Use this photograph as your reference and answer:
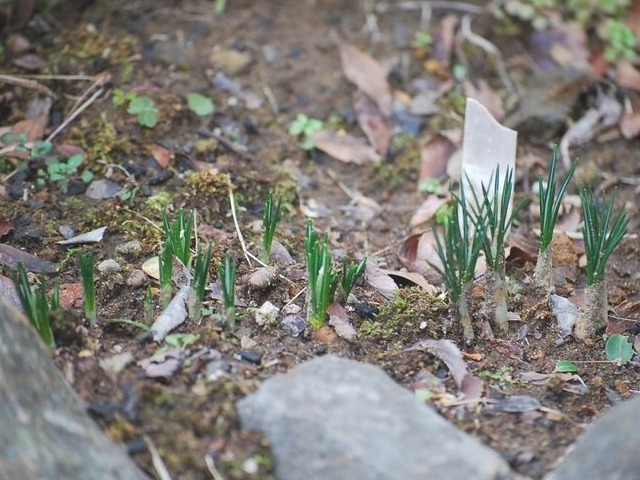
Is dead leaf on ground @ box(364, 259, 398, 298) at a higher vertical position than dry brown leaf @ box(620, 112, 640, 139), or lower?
lower

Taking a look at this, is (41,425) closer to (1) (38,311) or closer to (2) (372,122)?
(1) (38,311)

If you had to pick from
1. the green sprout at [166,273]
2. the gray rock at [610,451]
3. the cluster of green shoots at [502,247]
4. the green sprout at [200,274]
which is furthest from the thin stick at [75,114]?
the gray rock at [610,451]

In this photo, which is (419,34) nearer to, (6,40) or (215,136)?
(215,136)

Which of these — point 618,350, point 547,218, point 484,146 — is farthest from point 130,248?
point 618,350

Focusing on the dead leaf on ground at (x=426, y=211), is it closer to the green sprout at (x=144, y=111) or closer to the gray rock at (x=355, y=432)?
the green sprout at (x=144, y=111)

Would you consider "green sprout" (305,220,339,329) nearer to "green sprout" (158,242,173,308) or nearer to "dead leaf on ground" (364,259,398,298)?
"dead leaf on ground" (364,259,398,298)

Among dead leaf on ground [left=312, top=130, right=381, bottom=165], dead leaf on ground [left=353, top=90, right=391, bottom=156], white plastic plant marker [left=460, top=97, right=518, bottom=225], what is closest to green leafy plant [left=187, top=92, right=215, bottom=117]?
dead leaf on ground [left=312, top=130, right=381, bottom=165]
